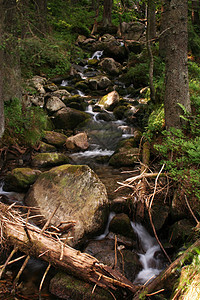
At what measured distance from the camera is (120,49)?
1995cm

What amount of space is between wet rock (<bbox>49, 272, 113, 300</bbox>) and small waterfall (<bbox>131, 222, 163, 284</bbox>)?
2.95ft

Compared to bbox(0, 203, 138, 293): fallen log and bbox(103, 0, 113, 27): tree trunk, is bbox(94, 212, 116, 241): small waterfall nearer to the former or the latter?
bbox(0, 203, 138, 293): fallen log

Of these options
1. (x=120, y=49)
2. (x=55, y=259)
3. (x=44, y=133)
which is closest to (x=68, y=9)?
(x=44, y=133)

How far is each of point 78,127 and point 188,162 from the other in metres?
7.96

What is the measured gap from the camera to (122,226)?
4492mm

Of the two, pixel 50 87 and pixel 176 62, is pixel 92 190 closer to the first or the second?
pixel 176 62

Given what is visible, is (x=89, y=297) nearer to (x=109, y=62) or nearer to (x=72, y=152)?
(x=72, y=152)

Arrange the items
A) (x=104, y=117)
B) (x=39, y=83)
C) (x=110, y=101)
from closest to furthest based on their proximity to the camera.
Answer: (x=104, y=117)
(x=110, y=101)
(x=39, y=83)

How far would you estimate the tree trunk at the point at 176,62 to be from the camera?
488 cm

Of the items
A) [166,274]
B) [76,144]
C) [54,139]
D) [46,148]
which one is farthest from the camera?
[54,139]

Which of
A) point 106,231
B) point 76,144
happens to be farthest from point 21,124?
point 106,231

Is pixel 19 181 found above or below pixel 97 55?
below

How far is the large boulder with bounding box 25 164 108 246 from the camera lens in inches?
172

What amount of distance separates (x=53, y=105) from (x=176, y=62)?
8233mm
